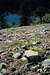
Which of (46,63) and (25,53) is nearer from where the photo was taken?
(46,63)

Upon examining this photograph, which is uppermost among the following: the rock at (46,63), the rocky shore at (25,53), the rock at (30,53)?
the rock at (30,53)

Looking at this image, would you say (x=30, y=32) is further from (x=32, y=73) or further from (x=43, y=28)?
(x=32, y=73)

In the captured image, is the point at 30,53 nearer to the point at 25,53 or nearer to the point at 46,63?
the point at 25,53

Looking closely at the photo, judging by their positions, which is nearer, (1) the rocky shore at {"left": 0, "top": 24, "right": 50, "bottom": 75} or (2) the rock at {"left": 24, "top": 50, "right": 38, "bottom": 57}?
(1) the rocky shore at {"left": 0, "top": 24, "right": 50, "bottom": 75}

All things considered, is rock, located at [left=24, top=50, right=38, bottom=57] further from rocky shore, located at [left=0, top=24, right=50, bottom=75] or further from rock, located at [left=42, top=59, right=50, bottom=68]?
rock, located at [left=42, top=59, right=50, bottom=68]

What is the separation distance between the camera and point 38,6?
46.5ft

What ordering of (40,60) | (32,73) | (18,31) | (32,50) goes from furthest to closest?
(18,31) < (32,50) < (40,60) < (32,73)

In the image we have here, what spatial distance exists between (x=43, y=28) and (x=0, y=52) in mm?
1676

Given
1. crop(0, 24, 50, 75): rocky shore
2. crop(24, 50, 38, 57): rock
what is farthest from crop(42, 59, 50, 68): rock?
crop(24, 50, 38, 57): rock

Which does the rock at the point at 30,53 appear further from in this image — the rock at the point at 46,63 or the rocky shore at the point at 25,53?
the rock at the point at 46,63

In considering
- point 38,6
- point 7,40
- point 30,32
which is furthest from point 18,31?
point 38,6

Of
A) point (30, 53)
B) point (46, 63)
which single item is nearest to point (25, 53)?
point (30, 53)

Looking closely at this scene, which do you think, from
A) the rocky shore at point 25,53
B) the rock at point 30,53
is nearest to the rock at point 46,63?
the rocky shore at point 25,53

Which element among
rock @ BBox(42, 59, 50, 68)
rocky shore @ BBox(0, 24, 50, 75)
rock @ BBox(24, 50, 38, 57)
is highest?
rock @ BBox(24, 50, 38, 57)
